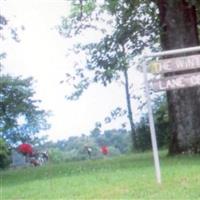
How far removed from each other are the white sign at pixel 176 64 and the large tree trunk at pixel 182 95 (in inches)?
302

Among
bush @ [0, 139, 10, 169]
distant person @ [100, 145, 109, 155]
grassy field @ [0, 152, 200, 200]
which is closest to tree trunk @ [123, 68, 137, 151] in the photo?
distant person @ [100, 145, 109, 155]

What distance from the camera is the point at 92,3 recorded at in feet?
98.3

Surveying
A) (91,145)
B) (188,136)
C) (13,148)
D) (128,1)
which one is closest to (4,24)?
(128,1)

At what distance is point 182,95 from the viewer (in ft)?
60.8

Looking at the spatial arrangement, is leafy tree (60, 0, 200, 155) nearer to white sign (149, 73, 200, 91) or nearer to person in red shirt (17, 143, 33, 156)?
white sign (149, 73, 200, 91)

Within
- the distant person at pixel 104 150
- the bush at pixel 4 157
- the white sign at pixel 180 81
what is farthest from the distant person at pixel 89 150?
the white sign at pixel 180 81

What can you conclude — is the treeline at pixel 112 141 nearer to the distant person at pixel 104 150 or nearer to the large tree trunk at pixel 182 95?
the distant person at pixel 104 150

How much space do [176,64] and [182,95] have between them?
25.7 ft

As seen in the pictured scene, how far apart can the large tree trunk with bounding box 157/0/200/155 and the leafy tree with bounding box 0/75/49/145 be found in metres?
18.6

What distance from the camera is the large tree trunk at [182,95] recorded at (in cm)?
1844

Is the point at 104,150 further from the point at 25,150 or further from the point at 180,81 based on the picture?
the point at 180,81

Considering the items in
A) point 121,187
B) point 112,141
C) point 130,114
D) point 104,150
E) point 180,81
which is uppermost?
point 130,114

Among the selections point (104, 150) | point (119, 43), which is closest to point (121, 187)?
point (119, 43)

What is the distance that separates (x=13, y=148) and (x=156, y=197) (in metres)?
26.7
